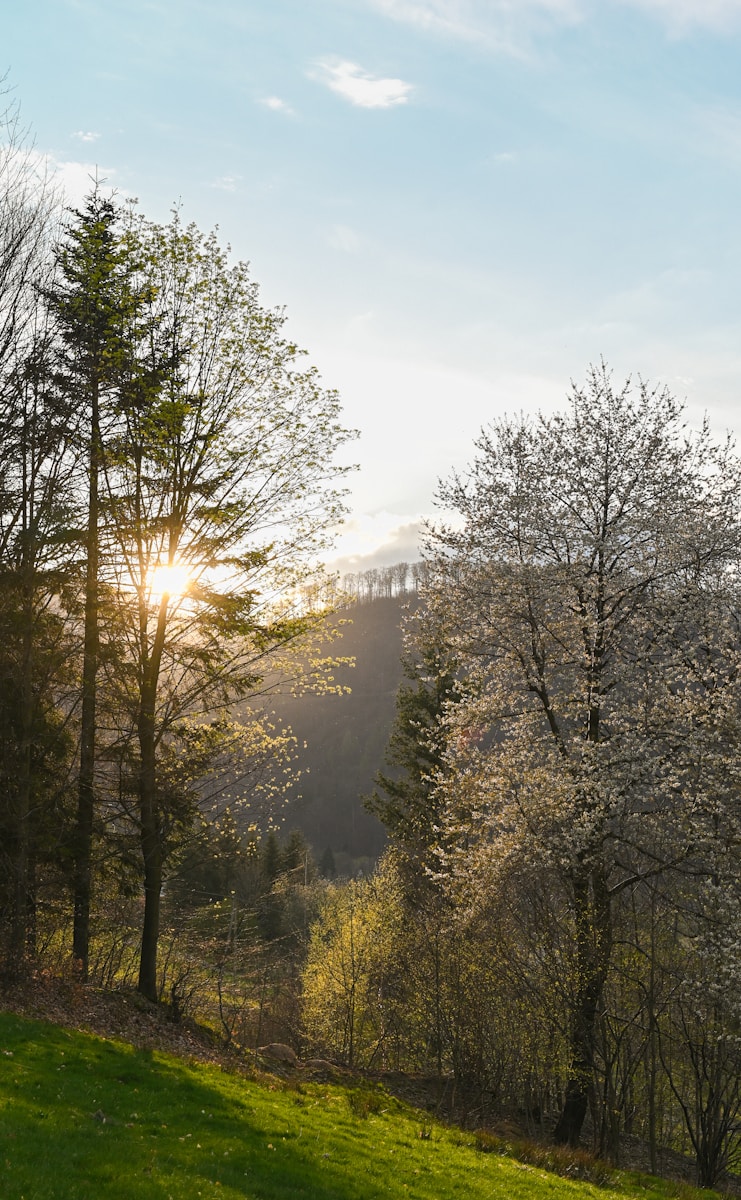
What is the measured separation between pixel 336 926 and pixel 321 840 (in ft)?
250

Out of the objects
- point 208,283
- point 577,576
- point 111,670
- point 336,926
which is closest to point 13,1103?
point 111,670

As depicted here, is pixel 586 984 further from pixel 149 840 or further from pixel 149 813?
pixel 149 813

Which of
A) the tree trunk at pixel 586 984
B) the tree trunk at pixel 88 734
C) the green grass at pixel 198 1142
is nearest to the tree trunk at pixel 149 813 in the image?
the tree trunk at pixel 88 734

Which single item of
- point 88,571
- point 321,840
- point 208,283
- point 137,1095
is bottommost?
point 321,840

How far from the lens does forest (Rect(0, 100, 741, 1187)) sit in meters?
16.1

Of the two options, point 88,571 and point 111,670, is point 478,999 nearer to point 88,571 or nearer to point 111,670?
point 111,670

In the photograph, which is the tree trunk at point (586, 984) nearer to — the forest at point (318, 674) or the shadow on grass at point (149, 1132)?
the forest at point (318, 674)

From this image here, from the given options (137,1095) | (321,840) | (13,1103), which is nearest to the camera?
(13,1103)

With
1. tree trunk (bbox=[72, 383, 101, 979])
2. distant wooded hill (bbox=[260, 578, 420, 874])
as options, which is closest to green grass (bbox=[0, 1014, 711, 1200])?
tree trunk (bbox=[72, 383, 101, 979])

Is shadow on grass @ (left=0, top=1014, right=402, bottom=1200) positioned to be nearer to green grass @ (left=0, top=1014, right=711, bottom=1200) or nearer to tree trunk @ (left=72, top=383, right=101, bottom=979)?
green grass @ (left=0, top=1014, right=711, bottom=1200)

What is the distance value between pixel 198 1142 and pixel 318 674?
9.96 metres

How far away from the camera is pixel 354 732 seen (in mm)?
137750

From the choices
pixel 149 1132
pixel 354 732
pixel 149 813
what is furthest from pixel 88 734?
pixel 354 732

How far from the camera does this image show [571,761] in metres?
15.7
